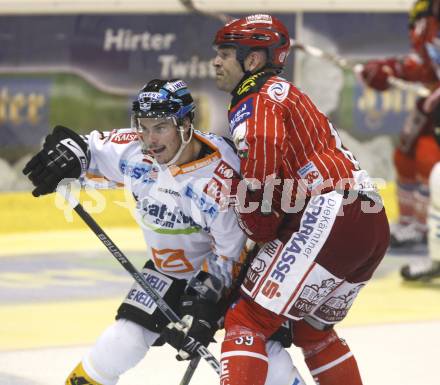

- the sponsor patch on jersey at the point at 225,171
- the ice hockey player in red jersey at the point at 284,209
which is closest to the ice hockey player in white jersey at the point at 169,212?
the sponsor patch on jersey at the point at 225,171

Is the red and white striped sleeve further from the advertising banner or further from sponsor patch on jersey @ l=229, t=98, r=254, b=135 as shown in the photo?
the advertising banner

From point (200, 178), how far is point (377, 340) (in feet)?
6.29

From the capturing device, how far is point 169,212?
407cm

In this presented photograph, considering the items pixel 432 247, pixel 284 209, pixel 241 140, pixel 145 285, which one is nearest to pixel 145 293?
pixel 145 285

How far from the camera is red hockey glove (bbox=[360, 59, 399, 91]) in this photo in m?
7.64

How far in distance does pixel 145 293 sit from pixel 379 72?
3.84m

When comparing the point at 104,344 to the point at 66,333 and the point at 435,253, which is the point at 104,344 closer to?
the point at 66,333

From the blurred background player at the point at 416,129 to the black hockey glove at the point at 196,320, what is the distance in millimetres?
3719

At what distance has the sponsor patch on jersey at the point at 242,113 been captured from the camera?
381cm

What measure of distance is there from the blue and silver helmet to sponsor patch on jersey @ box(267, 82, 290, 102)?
0.32m

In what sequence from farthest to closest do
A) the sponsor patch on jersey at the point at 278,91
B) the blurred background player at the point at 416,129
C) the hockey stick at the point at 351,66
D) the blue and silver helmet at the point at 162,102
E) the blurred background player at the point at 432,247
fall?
the hockey stick at the point at 351,66
the blurred background player at the point at 416,129
the blurred background player at the point at 432,247
the blue and silver helmet at the point at 162,102
the sponsor patch on jersey at the point at 278,91

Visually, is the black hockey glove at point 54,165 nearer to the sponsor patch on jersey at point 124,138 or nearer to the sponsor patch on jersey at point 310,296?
the sponsor patch on jersey at point 124,138

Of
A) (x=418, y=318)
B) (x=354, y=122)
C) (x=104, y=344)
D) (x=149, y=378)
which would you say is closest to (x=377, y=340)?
(x=418, y=318)

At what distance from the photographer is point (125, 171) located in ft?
13.6
